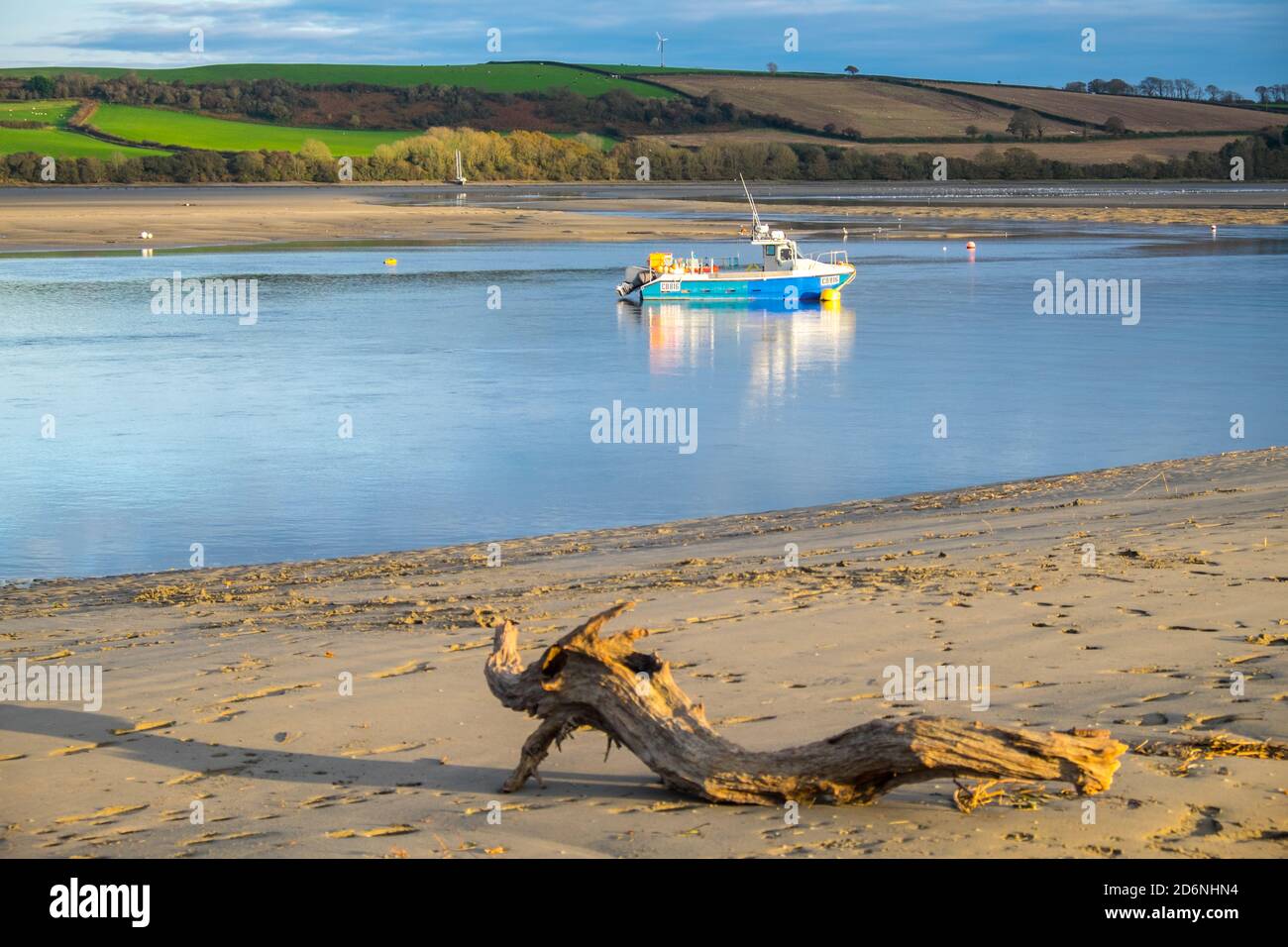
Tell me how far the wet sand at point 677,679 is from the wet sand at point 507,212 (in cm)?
4658

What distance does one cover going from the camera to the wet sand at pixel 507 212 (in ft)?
196

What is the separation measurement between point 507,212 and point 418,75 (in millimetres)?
86215

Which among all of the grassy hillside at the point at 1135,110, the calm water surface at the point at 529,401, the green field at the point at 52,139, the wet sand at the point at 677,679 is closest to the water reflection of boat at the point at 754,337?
the calm water surface at the point at 529,401

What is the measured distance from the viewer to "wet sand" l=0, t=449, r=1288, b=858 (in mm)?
5602

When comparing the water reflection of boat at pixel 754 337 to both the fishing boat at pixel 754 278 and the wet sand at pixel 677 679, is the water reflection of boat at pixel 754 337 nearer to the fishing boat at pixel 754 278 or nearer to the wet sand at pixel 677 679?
the fishing boat at pixel 754 278

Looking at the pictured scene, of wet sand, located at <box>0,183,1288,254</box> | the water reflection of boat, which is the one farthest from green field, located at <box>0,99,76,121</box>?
the water reflection of boat

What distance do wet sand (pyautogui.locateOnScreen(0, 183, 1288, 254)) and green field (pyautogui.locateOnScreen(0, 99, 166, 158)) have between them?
1173cm

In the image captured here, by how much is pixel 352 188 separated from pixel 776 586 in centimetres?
9700

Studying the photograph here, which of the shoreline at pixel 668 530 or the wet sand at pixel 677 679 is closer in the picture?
the wet sand at pixel 677 679

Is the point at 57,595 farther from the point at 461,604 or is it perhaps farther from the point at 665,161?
the point at 665,161

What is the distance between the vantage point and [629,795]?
239 inches

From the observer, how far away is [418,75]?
510ft

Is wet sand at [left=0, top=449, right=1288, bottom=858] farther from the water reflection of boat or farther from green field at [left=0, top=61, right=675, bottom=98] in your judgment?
green field at [left=0, top=61, right=675, bottom=98]
